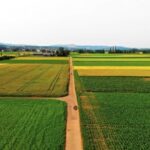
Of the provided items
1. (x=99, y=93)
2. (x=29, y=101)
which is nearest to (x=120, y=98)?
(x=99, y=93)

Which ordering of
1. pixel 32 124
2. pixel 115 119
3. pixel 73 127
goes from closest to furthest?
1. pixel 73 127
2. pixel 32 124
3. pixel 115 119

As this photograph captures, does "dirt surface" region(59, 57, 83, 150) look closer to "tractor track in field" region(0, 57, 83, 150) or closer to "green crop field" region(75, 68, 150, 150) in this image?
"tractor track in field" region(0, 57, 83, 150)

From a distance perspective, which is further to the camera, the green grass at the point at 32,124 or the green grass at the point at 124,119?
the green grass at the point at 124,119

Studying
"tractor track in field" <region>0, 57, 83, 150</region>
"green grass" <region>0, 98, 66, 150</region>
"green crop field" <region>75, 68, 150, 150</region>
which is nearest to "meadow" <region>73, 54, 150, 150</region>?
"green crop field" <region>75, 68, 150, 150</region>

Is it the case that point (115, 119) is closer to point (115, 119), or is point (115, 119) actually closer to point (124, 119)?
point (115, 119)

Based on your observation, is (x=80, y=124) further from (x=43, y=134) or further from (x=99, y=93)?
(x=99, y=93)

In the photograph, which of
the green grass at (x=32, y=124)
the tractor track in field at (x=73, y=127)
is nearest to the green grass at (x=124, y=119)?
the tractor track in field at (x=73, y=127)

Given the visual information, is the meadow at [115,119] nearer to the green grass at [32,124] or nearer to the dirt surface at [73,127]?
the dirt surface at [73,127]

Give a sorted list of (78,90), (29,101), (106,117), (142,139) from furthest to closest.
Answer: (78,90), (29,101), (106,117), (142,139)

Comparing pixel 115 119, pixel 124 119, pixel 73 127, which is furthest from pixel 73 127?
pixel 124 119
